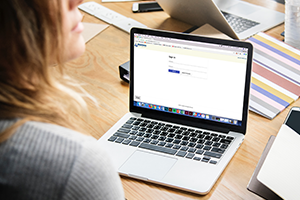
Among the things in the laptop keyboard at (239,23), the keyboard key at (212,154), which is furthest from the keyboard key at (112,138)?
the laptop keyboard at (239,23)

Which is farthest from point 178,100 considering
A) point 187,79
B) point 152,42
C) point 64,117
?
point 64,117

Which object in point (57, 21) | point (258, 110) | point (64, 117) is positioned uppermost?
point (57, 21)

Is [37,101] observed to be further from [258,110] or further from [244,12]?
[244,12]

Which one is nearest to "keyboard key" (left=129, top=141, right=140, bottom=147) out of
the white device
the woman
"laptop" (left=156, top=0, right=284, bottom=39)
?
the woman

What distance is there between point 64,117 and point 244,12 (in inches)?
43.7

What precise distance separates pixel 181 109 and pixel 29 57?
49 centimetres

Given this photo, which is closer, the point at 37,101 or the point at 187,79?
the point at 37,101

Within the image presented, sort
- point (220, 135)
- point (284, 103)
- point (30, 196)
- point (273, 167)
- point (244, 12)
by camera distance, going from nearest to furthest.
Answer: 1. point (30, 196)
2. point (273, 167)
3. point (220, 135)
4. point (284, 103)
5. point (244, 12)

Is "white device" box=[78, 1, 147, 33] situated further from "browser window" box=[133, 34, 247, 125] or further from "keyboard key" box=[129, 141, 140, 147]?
"keyboard key" box=[129, 141, 140, 147]

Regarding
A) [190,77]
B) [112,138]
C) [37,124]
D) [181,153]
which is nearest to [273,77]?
[190,77]

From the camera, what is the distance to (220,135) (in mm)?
781

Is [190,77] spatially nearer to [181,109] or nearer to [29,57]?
[181,109]

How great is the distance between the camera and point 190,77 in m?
0.80

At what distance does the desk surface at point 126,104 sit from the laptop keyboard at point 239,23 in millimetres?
84
